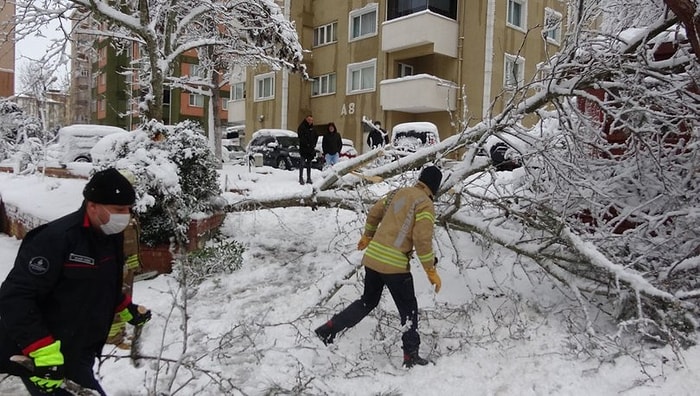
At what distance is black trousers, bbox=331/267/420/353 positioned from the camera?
4.08 meters

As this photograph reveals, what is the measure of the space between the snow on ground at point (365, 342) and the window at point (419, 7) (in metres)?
16.9

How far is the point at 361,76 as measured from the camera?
80.4 ft

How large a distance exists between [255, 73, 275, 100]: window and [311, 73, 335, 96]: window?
7.51ft

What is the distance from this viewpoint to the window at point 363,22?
78.9 ft

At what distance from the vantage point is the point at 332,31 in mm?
26484

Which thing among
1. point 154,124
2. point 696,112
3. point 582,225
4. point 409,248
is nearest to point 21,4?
point 154,124

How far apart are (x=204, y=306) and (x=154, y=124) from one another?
269cm

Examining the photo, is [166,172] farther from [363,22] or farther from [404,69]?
[363,22]

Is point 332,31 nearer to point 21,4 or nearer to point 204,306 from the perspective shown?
point 21,4

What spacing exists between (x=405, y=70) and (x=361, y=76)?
7.18ft

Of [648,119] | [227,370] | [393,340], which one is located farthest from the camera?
[648,119]

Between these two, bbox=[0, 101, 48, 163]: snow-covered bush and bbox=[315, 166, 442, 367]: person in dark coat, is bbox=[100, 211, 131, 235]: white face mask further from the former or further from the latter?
bbox=[0, 101, 48, 163]: snow-covered bush

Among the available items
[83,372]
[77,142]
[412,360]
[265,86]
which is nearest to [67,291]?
[83,372]

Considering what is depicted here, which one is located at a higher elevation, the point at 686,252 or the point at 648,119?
the point at 648,119
